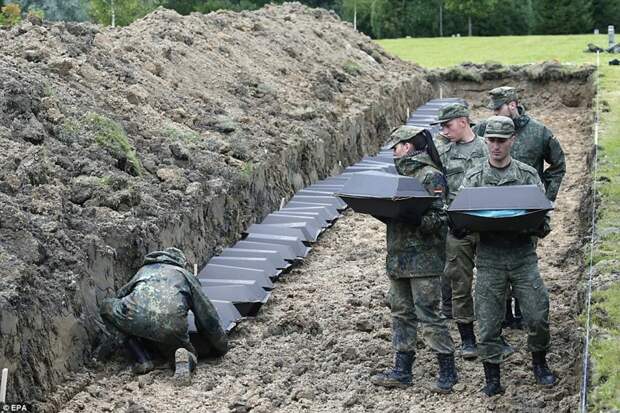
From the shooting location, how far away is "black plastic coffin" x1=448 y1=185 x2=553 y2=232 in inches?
271

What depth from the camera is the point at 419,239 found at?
7.61 m

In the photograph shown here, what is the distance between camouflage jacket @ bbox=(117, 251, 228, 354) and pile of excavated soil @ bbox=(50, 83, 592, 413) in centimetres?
37

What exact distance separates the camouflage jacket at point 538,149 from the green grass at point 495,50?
73.6ft

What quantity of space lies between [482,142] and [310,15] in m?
19.8

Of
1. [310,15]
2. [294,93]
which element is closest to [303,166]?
[294,93]

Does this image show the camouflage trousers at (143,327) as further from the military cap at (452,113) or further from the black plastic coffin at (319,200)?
Result: the black plastic coffin at (319,200)

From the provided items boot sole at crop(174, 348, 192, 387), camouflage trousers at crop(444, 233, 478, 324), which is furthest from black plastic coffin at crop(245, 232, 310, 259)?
boot sole at crop(174, 348, 192, 387)

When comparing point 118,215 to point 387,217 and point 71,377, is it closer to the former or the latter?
point 71,377

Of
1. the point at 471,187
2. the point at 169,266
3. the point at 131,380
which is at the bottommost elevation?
the point at 131,380

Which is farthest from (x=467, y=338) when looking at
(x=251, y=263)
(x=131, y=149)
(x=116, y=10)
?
(x=116, y=10)

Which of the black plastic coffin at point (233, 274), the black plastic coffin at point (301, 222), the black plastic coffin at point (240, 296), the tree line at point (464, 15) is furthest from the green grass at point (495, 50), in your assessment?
the black plastic coffin at point (240, 296)

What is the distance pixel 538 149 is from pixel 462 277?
1461 millimetres

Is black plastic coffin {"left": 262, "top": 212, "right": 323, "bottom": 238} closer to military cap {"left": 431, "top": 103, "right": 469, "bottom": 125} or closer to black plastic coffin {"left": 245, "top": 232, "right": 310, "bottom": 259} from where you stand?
black plastic coffin {"left": 245, "top": 232, "right": 310, "bottom": 259}

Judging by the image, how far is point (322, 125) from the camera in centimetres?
1645
